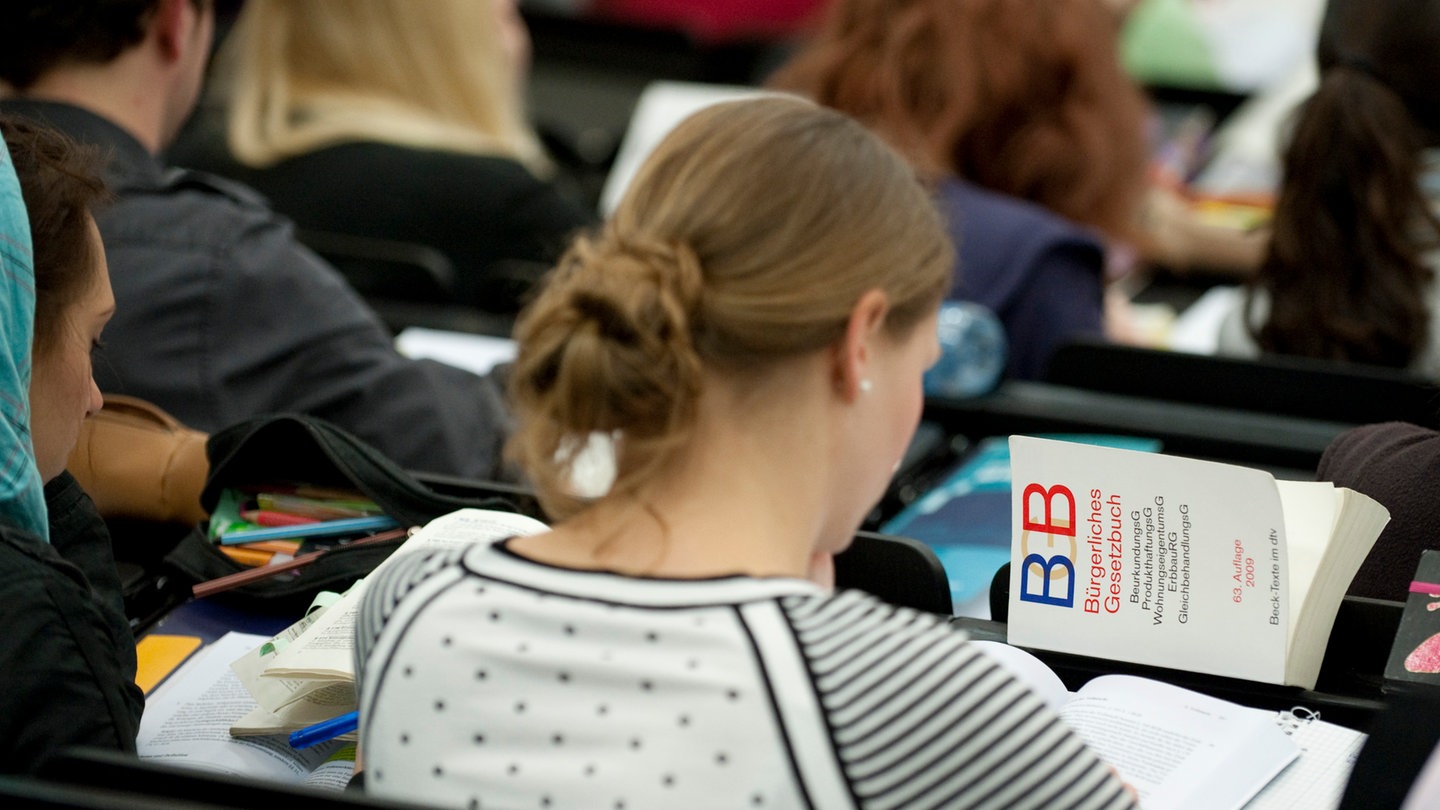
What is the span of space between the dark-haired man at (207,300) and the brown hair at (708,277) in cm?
77

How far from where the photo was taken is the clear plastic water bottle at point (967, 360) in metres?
1.87

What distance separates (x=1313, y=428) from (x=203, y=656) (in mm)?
1206

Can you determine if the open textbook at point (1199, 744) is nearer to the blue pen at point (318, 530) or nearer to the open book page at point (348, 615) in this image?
the open book page at point (348, 615)

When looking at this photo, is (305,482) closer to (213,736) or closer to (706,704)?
(213,736)

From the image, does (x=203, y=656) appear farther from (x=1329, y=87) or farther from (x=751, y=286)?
(x=1329, y=87)

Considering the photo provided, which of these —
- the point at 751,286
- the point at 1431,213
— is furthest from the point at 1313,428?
the point at 751,286

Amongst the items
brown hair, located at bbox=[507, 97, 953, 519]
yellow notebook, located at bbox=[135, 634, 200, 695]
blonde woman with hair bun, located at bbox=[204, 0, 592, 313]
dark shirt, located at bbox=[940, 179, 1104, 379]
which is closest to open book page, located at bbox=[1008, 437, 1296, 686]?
brown hair, located at bbox=[507, 97, 953, 519]

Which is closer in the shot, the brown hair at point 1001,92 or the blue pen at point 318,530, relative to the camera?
the blue pen at point 318,530

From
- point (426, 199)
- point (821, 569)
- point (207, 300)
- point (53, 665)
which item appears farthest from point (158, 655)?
point (426, 199)

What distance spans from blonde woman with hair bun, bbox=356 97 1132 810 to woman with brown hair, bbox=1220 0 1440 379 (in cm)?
112

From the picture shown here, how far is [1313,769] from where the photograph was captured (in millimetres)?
1016

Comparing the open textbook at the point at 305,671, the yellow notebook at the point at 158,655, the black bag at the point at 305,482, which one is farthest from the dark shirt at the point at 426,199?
the open textbook at the point at 305,671

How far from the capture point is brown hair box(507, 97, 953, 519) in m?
0.81

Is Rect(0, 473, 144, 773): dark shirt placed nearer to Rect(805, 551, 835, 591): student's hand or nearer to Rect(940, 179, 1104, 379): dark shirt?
Rect(805, 551, 835, 591): student's hand
